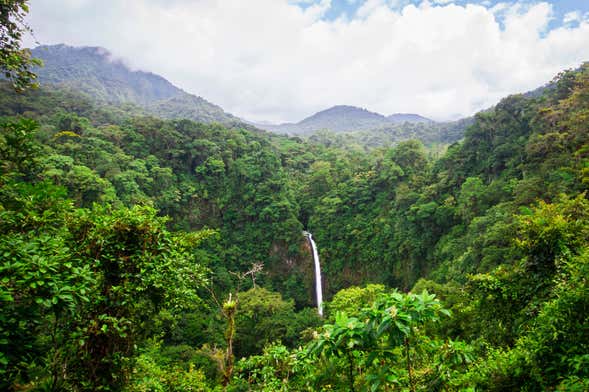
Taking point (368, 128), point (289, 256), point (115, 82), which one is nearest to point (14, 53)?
point (289, 256)

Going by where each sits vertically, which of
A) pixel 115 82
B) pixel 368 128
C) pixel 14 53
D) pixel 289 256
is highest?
pixel 115 82

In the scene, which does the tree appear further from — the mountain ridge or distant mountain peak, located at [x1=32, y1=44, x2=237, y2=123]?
the mountain ridge

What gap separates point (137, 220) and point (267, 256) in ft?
67.8

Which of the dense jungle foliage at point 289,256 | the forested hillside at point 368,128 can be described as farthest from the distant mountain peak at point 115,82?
the dense jungle foliage at point 289,256

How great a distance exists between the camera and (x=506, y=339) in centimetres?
508

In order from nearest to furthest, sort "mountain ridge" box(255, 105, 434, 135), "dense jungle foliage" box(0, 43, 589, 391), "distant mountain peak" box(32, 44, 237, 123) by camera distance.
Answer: "dense jungle foliage" box(0, 43, 589, 391)
"distant mountain peak" box(32, 44, 237, 123)
"mountain ridge" box(255, 105, 434, 135)

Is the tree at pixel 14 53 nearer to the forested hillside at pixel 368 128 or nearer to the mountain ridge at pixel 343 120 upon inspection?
the forested hillside at pixel 368 128

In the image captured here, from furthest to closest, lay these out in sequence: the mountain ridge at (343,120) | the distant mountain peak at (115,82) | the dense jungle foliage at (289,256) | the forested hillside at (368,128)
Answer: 1. the mountain ridge at (343,120)
2. the distant mountain peak at (115,82)
3. the forested hillside at (368,128)
4. the dense jungle foliage at (289,256)

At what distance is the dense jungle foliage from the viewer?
2.05 m

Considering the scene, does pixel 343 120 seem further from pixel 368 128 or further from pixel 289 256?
pixel 289 256

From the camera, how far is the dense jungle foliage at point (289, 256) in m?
2.05

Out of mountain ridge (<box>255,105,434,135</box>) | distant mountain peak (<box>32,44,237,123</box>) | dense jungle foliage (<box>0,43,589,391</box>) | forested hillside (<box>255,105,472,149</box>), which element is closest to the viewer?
dense jungle foliage (<box>0,43,589,391</box>)

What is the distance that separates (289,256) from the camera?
22.9m

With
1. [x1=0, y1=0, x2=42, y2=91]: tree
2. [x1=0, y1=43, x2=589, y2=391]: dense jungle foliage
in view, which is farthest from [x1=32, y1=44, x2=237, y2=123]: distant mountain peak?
[x1=0, y1=0, x2=42, y2=91]: tree
